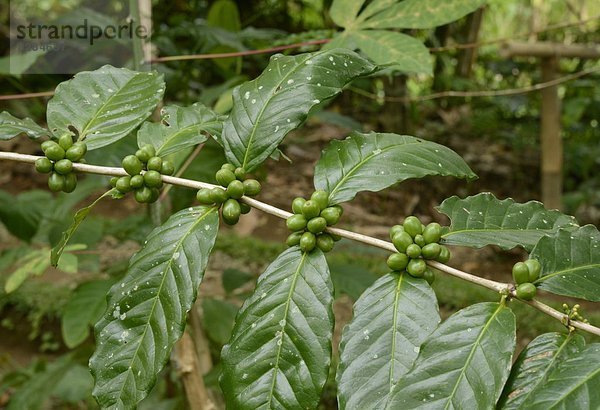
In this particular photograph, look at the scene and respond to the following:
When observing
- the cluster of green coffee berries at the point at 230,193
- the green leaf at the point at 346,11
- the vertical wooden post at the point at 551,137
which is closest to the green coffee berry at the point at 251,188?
the cluster of green coffee berries at the point at 230,193

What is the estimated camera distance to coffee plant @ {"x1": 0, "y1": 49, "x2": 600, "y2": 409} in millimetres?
423

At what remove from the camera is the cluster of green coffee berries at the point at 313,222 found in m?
0.51

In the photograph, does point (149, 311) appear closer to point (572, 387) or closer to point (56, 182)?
point (56, 182)

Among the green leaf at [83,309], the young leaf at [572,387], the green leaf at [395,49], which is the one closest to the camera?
the young leaf at [572,387]

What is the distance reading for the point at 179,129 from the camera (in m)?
0.66

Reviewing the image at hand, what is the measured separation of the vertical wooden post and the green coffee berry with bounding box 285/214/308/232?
2.17 metres

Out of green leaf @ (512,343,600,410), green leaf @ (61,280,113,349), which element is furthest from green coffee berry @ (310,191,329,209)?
green leaf @ (61,280,113,349)

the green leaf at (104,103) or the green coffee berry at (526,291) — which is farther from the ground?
the green leaf at (104,103)

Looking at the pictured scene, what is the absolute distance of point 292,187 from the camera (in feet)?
11.4

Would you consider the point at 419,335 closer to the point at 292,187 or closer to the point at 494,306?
the point at 494,306

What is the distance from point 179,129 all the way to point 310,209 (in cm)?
23

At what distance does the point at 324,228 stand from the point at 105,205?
9.78ft

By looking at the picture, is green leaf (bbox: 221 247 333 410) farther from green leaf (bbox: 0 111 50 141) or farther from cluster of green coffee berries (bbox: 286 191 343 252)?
green leaf (bbox: 0 111 50 141)

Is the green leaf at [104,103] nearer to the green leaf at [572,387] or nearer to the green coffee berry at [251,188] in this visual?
the green coffee berry at [251,188]
